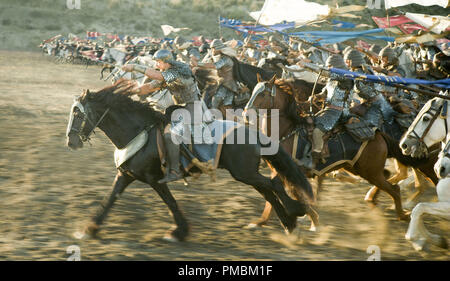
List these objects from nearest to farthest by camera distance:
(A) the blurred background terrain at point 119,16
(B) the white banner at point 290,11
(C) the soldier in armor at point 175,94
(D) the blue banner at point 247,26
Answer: (C) the soldier in armor at point 175,94, (B) the white banner at point 290,11, (D) the blue banner at point 247,26, (A) the blurred background terrain at point 119,16

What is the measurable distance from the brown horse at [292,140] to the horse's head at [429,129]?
1717 millimetres

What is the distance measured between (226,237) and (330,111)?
2105 millimetres

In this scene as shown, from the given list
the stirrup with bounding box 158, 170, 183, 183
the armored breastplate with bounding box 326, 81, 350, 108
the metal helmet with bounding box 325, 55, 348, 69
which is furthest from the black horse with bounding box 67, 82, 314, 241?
the metal helmet with bounding box 325, 55, 348, 69

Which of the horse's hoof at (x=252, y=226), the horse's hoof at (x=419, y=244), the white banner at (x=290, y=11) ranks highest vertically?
the white banner at (x=290, y=11)

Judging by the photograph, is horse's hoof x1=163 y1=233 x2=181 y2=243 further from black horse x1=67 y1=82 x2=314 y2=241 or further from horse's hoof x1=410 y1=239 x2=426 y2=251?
horse's hoof x1=410 y1=239 x2=426 y2=251

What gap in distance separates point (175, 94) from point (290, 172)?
1509 millimetres

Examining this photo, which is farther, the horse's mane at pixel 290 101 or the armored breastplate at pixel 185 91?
the horse's mane at pixel 290 101

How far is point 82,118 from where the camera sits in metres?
6.26

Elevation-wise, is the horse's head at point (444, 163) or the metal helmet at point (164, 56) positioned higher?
the metal helmet at point (164, 56)

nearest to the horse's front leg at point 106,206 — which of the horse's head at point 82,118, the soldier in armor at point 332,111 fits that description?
the horse's head at point 82,118

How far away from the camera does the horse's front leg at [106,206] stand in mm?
6207

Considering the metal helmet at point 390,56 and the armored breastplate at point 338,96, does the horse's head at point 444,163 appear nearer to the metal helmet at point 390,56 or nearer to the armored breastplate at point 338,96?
the armored breastplate at point 338,96
